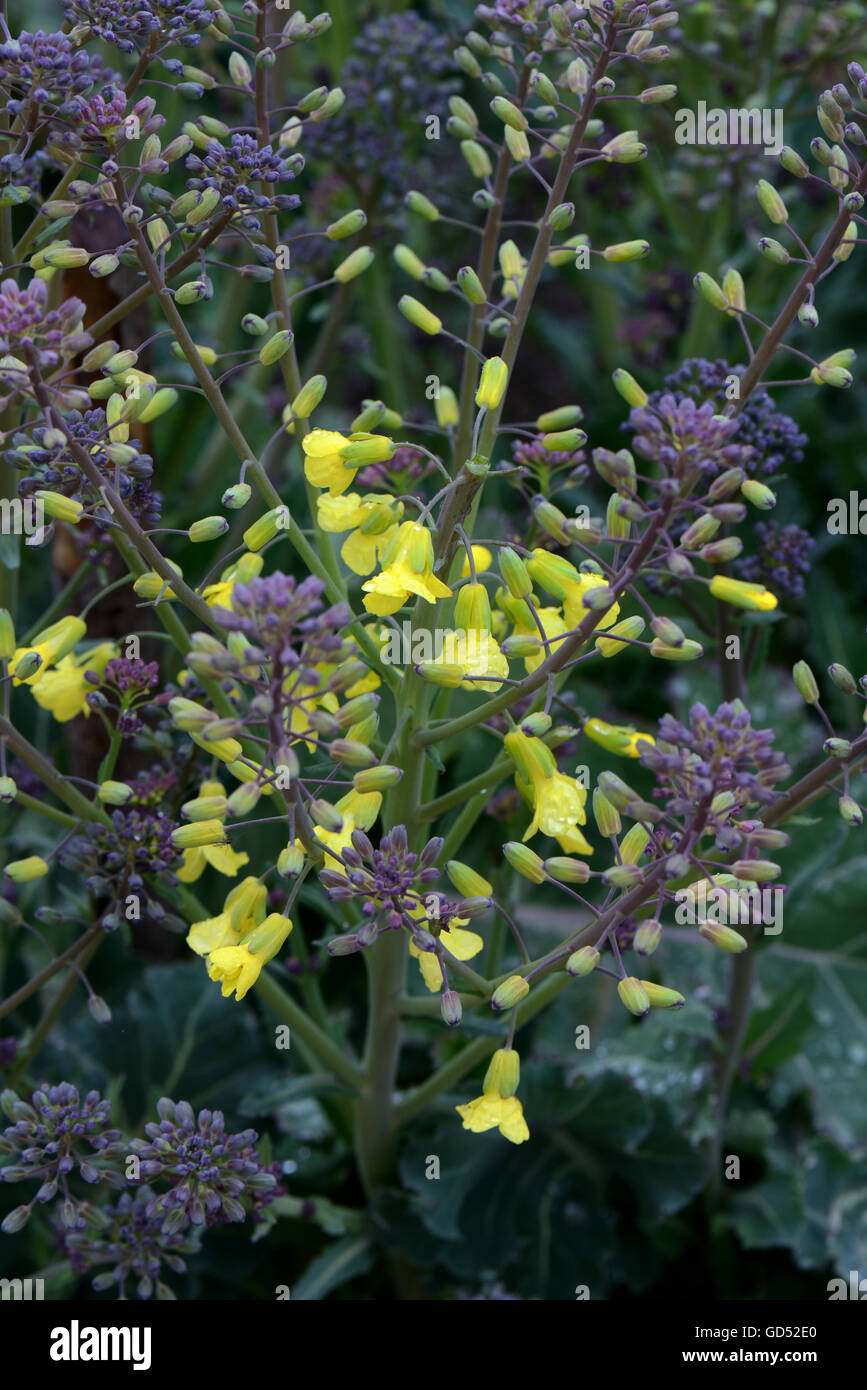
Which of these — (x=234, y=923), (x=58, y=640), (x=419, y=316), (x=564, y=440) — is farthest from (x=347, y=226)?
(x=234, y=923)

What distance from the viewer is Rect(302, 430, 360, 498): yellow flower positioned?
0.66 metres

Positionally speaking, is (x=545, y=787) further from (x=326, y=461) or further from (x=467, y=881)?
(x=326, y=461)

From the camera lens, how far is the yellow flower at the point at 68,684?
2.51ft

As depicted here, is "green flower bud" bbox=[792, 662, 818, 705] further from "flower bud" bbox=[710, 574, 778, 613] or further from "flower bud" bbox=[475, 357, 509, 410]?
"flower bud" bbox=[475, 357, 509, 410]

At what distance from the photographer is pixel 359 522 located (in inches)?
26.1

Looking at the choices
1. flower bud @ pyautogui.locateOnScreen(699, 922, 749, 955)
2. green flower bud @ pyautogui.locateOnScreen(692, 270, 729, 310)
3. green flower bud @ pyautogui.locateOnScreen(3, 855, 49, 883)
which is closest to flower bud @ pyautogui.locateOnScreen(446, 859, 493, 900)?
flower bud @ pyautogui.locateOnScreen(699, 922, 749, 955)

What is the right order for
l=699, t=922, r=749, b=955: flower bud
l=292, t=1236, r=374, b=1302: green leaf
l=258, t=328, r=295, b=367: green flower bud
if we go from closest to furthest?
l=699, t=922, r=749, b=955: flower bud
l=258, t=328, r=295, b=367: green flower bud
l=292, t=1236, r=374, b=1302: green leaf

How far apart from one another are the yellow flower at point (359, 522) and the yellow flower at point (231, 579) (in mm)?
43

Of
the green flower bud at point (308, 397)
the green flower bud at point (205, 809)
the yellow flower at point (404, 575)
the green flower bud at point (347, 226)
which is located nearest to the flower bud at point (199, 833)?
the green flower bud at point (205, 809)

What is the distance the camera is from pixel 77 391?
60 cm

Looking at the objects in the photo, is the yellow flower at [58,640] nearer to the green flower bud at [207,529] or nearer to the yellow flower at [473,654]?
the green flower bud at [207,529]

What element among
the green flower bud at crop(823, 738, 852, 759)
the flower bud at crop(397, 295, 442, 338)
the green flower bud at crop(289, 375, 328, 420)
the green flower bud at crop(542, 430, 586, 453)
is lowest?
the green flower bud at crop(823, 738, 852, 759)

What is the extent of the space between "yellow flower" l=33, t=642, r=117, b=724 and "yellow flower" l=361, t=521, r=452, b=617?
0.23m
